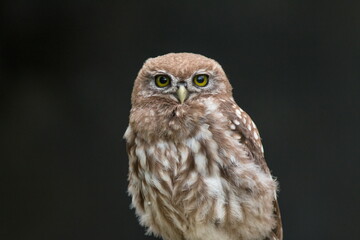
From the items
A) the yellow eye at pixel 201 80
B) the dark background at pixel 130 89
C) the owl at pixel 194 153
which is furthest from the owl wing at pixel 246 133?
the dark background at pixel 130 89

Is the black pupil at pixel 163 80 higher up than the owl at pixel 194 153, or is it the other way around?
the black pupil at pixel 163 80

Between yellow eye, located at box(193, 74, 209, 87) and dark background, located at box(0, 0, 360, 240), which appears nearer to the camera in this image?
yellow eye, located at box(193, 74, 209, 87)

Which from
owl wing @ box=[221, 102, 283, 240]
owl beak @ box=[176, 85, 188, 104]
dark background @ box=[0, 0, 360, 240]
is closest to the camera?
owl beak @ box=[176, 85, 188, 104]

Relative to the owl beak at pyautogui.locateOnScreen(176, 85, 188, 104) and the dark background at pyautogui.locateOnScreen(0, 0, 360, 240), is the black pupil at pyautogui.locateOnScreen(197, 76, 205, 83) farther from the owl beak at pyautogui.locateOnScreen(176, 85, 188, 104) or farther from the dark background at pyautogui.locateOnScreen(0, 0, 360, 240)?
the dark background at pyautogui.locateOnScreen(0, 0, 360, 240)

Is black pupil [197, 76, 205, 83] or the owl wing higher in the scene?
black pupil [197, 76, 205, 83]

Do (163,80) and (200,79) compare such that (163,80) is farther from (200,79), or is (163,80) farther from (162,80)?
(200,79)

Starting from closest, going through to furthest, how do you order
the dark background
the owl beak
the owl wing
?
the owl beak < the owl wing < the dark background

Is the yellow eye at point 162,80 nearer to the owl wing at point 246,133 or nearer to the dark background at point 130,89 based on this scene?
the owl wing at point 246,133

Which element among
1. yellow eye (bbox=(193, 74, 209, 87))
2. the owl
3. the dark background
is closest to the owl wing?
the owl
